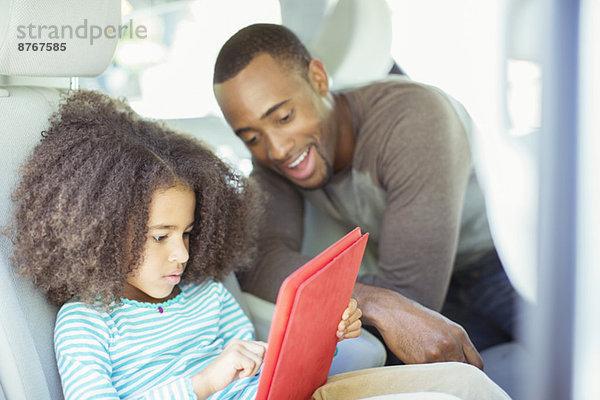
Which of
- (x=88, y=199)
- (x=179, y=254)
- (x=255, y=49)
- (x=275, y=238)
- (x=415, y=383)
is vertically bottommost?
(x=415, y=383)

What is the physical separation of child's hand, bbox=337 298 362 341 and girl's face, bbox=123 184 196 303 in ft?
0.92

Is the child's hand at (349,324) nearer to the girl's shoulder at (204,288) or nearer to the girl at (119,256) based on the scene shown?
the girl at (119,256)

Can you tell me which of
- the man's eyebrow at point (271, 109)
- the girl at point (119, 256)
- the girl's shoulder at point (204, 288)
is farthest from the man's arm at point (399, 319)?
the man's eyebrow at point (271, 109)

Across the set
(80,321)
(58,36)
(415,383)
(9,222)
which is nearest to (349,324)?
(415,383)

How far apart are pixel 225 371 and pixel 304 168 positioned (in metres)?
0.73

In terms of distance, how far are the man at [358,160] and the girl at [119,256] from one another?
1.23 ft

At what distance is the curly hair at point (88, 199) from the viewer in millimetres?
977

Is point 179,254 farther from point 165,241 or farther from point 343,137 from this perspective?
point 343,137

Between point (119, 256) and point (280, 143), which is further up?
point (280, 143)

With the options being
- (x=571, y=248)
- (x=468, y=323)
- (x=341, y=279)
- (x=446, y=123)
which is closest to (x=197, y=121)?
(x=446, y=123)

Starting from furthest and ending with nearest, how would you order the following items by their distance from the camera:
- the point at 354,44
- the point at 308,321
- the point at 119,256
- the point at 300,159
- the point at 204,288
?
the point at 354,44 < the point at 300,159 < the point at 204,288 < the point at 119,256 < the point at 308,321

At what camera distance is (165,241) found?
3.39 ft

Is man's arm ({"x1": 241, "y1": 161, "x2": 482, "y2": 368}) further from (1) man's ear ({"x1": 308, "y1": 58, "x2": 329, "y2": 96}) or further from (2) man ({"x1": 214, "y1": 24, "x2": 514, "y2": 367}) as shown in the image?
(1) man's ear ({"x1": 308, "y1": 58, "x2": 329, "y2": 96})

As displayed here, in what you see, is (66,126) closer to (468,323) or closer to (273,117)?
(273,117)
